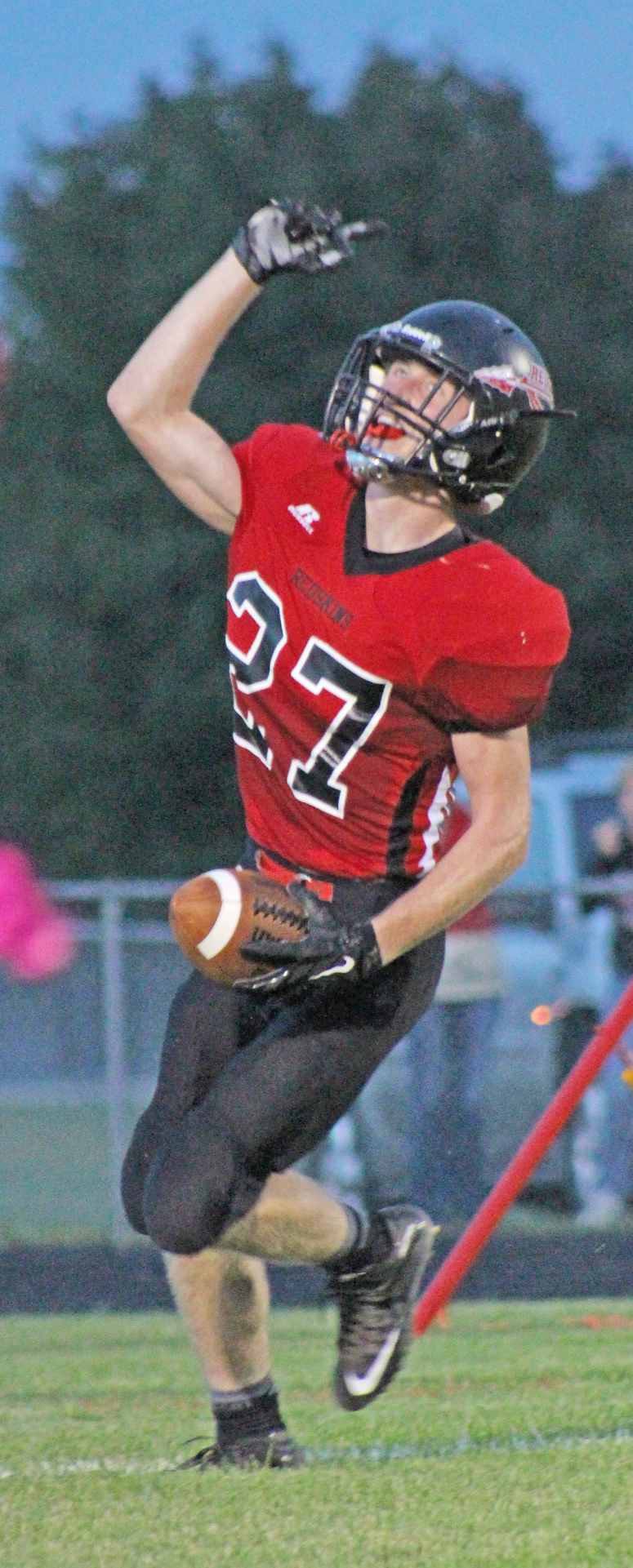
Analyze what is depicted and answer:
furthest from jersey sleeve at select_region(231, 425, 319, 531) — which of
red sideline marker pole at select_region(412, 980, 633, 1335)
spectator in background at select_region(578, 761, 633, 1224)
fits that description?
spectator in background at select_region(578, 761, 633, 1224)

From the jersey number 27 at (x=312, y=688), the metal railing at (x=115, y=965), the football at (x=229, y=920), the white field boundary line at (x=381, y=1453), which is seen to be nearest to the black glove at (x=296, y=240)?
the jersey number 27 at (x=312, y=688)

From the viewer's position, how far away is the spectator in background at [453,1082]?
26.5ft

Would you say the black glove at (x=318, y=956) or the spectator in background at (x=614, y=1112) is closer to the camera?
the black glove at (x=318, y=956)

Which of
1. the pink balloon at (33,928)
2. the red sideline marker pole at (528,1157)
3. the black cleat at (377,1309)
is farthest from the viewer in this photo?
the pink balloon at (33,928)

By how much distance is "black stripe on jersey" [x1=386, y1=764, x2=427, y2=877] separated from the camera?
12.2 feet

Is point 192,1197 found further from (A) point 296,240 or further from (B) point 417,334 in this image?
(A) point 296,240

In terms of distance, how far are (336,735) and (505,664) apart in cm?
35

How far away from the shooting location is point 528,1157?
18.0 feet

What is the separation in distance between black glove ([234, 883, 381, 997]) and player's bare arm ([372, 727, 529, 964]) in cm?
3

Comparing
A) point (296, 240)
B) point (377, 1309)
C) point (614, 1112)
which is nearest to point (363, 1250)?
point (377, 1309)

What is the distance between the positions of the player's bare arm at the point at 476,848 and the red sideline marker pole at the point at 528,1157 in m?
1.70

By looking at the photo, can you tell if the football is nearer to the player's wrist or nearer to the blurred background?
the player's wrist

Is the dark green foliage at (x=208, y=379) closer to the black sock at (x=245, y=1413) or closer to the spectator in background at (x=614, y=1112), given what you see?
the spectator in background at (x=614, y=1112)

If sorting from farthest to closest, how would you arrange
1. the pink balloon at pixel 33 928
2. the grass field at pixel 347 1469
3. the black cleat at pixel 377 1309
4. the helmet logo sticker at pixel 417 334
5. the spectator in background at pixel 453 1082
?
the pink balloon at pixel 33 928 → the spectator in background at pixel 453 1082 → the black cleat at pixel 377 1309 → the helmet logo sticker at pixel 417 334 → the grass field at pixel 347 1469
